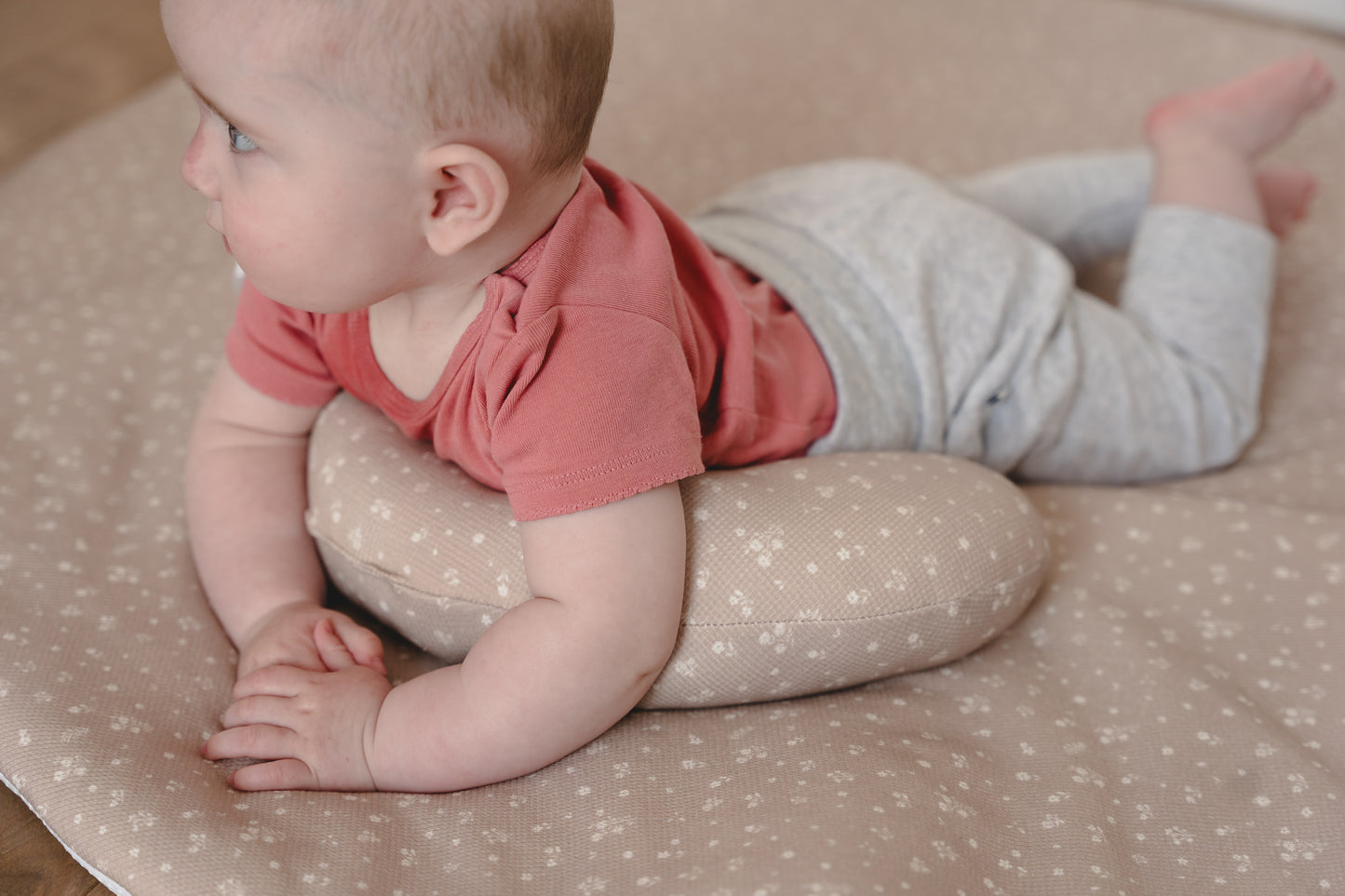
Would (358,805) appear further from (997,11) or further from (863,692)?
(997,11)

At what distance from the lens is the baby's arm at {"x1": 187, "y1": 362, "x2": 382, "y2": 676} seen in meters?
0.75

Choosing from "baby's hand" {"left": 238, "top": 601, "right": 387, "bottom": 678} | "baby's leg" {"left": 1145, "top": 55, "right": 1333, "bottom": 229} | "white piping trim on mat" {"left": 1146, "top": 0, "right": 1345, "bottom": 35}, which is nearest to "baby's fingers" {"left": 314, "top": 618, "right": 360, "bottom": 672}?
"baby's hand" {"left": 238, "top": 601, "right": 387, "bottom": 678}

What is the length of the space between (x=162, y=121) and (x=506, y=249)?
34.8 inches

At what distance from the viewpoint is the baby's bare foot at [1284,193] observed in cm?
120

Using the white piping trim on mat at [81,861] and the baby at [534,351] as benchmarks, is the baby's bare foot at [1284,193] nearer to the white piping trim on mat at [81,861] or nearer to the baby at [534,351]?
the baby at [534,351]

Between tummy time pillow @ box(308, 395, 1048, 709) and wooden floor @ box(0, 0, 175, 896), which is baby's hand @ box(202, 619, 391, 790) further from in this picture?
wooden floor @ box(0, 0, 175, 896)

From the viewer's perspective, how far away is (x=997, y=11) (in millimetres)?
1746

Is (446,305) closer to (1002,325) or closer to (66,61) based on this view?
(1002,325)

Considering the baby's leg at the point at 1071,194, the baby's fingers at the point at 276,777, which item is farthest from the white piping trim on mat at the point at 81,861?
the baby's leg at the point at 1071,194

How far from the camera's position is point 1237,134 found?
119cm

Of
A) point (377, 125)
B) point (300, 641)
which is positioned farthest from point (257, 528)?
point (377, 125)

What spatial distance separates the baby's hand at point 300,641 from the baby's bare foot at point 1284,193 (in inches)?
41.0

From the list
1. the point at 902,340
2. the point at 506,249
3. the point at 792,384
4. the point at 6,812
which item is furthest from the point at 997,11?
the point at 6,812

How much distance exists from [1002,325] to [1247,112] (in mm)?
467
